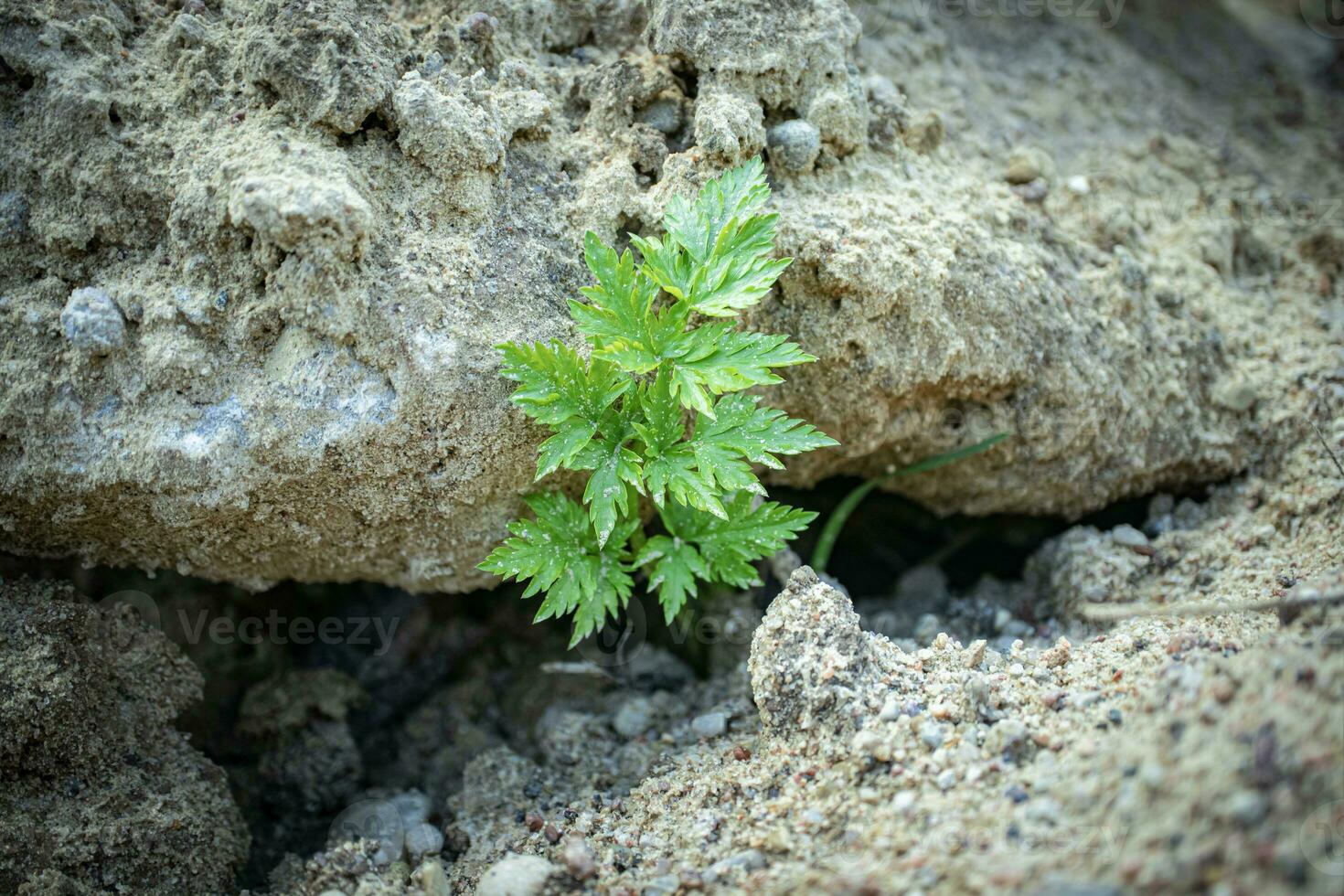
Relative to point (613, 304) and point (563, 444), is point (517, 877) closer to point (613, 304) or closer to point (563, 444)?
point (563, 444)

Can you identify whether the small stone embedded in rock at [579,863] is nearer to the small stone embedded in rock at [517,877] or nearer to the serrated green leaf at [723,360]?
the small stone embedded in rock at [517,877]

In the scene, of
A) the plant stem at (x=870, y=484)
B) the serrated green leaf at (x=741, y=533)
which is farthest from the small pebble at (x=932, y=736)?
the plant stem at (x=870, y=484)

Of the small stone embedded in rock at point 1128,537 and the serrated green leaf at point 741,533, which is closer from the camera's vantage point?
the serrated green leaf at point 741,533

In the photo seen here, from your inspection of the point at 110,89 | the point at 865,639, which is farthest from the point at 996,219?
the point at 110,89

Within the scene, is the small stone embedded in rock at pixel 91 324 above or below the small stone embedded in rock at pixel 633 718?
above

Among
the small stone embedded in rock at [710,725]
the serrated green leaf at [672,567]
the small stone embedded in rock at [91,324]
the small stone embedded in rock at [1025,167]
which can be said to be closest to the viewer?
the small stone embedded in rock at [91,324]

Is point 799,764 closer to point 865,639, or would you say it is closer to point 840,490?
point 865,639
